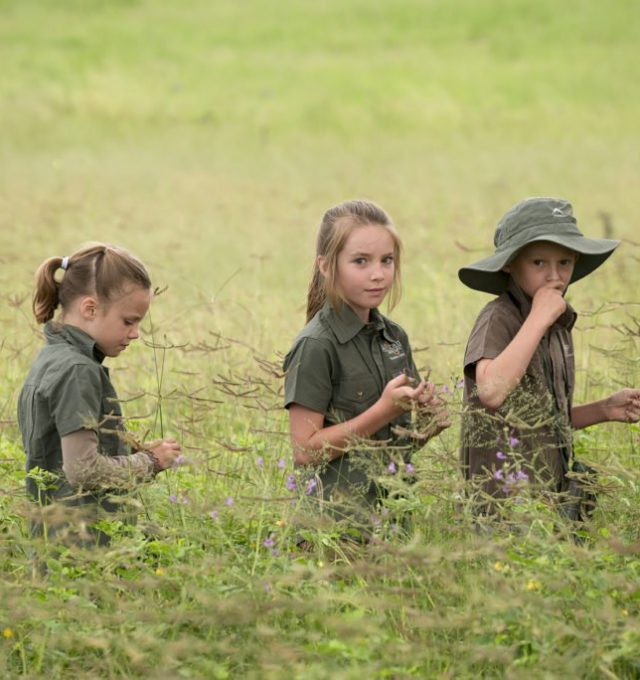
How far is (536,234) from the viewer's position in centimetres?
444

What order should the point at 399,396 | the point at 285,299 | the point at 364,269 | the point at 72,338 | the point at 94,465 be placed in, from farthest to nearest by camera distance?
1. the point at 285,299
2. the point at 364,269
3. the point at 72,338
4. the point at 399,396
5. the point at 94,465

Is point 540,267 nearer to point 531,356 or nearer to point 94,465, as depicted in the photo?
point 531,356

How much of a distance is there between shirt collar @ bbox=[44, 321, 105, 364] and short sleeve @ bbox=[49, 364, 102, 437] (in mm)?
120

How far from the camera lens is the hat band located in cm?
443

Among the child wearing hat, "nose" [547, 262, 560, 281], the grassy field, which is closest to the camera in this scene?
the grassy field

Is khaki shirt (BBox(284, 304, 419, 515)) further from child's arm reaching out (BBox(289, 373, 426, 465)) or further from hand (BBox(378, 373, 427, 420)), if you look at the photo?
hand (BBox(378, 373, 427, 420))

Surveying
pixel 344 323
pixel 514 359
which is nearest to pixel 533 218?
pixel 514 359

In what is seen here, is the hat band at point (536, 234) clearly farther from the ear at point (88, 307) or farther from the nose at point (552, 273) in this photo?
the ear at point (88, 307)

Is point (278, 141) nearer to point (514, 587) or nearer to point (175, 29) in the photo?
point (175, 29)

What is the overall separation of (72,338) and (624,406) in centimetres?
198

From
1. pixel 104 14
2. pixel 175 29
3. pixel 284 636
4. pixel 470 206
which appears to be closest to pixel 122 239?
pixel 470 206

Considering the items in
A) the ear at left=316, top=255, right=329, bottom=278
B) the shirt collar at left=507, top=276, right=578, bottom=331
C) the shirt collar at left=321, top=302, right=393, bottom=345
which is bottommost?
the shirt collar at left=321, top=302, right=393, bottom=345

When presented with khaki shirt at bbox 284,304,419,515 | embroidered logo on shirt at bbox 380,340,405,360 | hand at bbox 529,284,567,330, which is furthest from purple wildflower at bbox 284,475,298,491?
hand at bbox 529,284,567,330

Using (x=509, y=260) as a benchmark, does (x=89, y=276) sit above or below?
below
